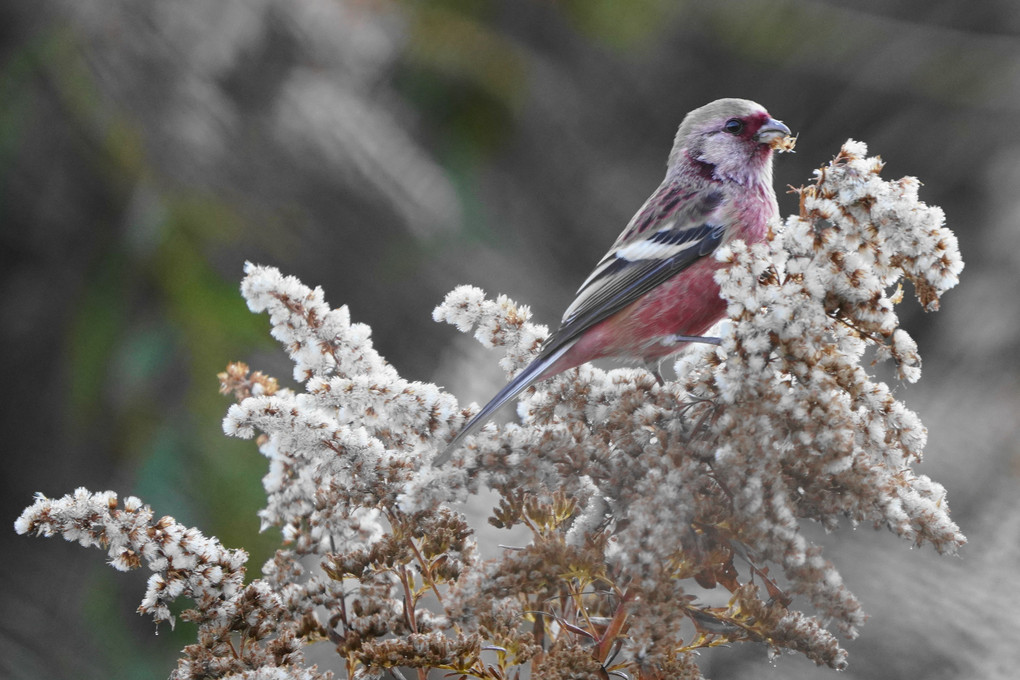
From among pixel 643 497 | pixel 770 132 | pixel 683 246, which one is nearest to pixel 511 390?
pixel 643 497

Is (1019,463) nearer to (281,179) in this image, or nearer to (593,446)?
(593,446)

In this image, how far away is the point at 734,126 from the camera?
6.52 feet

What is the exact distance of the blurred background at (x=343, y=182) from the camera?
89.1 inches

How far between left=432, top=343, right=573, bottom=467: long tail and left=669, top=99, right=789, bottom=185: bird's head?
74cm

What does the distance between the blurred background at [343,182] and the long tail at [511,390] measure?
0.57m

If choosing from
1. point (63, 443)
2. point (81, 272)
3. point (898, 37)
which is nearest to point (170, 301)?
point (81, 272)

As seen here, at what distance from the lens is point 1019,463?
1468mm

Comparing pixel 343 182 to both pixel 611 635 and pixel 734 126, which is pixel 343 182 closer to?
pixel 734 126

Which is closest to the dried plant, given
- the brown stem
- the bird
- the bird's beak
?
the brown stem

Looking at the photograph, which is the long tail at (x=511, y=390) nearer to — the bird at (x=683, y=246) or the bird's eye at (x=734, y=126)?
the bird at (x=683, y=246)

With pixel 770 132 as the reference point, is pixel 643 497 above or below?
below

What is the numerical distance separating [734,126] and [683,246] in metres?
0.37

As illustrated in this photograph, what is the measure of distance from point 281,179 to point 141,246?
2.04 feet

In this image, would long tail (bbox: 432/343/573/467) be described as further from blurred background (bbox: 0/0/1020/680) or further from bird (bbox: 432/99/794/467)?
blurred background (bbox: 0/0/1020/680)
